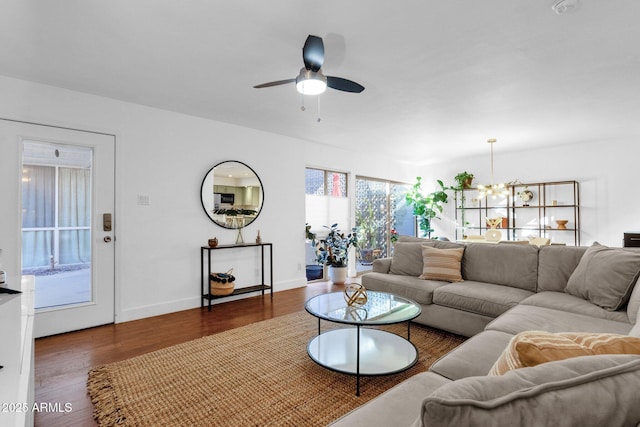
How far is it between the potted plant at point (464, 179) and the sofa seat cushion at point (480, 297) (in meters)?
4.11

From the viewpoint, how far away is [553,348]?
857 millimetres

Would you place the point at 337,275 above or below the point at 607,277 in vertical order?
below

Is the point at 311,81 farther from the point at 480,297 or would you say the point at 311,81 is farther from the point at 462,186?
the point at 462,186

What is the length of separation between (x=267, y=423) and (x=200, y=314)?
2.24 metres

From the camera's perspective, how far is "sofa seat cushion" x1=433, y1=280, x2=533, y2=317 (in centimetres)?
265

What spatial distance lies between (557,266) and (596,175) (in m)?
3.84

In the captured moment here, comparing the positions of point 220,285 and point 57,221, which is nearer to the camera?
point 57,221

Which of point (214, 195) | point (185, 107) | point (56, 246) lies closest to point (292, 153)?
point (214, 195)

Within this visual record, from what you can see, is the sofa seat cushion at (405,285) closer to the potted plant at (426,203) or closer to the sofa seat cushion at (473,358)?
the sofa seat cushion at (473,358)

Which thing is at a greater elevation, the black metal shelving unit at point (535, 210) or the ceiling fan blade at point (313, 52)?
the ceiling fan blade at point (313, 52)

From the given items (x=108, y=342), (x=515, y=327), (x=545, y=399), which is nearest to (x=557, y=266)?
(x=515, y=327)

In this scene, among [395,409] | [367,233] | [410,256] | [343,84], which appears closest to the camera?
[395,409]

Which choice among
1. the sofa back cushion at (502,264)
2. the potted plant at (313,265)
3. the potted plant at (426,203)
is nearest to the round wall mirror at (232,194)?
the potted plant at (313,265)

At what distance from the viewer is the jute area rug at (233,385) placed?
1867 millimetres
